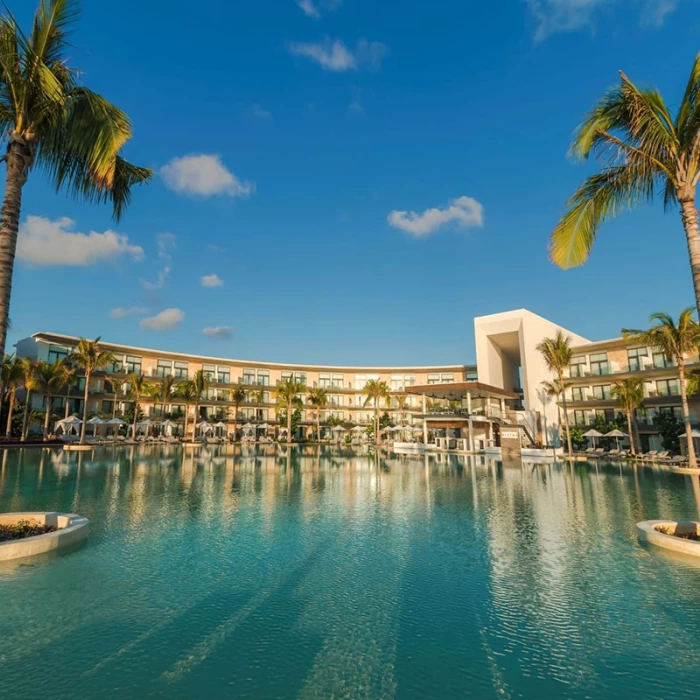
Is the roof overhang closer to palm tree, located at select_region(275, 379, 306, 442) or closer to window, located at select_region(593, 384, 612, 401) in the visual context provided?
window, located at select_region(593, 384, 612, 401)

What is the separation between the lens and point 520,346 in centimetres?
4575

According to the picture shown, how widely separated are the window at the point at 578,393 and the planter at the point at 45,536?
1795 inches

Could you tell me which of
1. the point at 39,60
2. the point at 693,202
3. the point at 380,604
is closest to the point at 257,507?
the point at 380,604

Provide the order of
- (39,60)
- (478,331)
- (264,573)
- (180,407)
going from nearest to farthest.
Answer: (264,573) → (39,60) → (478,331) → (180,407)

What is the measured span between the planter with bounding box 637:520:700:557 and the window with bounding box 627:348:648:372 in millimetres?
37859

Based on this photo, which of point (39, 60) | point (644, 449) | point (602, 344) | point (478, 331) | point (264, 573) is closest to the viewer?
point (264, 573)

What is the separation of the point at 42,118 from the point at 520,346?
1723 inches

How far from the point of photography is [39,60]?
24.2ft

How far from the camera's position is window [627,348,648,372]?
41.5m

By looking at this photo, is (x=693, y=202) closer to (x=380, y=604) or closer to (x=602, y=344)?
(x=380, y=604)

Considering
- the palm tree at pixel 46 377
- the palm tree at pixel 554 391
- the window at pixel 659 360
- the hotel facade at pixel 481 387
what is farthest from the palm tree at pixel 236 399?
the window at pixel 659 360

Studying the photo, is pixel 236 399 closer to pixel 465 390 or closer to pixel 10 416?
pixel 10 416

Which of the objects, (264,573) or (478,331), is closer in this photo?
(264,573)

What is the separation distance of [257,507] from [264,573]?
18.7 feet
